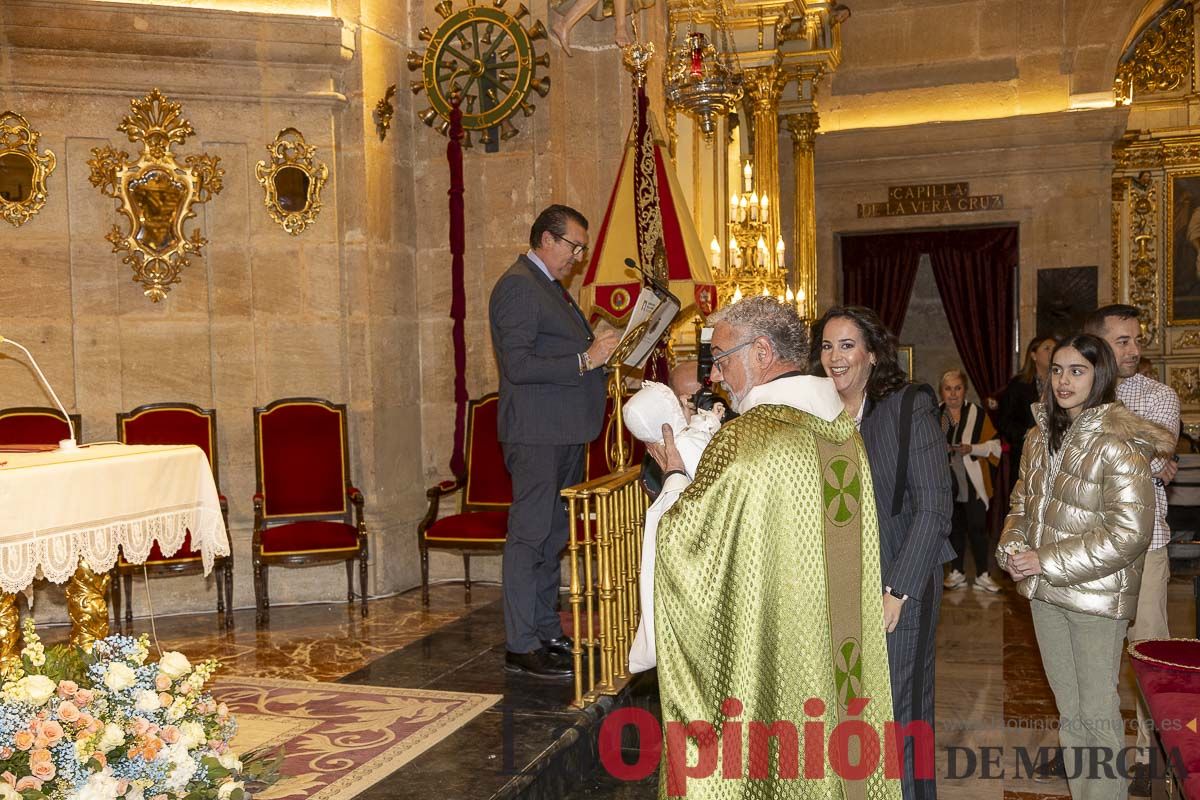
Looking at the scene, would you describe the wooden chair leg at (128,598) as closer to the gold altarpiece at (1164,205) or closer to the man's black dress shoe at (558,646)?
the man's black dress shoe at (558,646)

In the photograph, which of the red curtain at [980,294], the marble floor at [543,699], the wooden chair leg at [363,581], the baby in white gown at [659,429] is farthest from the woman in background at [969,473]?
the red curtain at [980,294]

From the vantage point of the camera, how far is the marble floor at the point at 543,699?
4270 millimetres

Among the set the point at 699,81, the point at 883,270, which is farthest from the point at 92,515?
the point at 883,270

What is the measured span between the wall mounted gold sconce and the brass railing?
11.3ft

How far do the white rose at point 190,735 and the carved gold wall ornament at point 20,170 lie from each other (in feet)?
15.7

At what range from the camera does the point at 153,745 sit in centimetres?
230

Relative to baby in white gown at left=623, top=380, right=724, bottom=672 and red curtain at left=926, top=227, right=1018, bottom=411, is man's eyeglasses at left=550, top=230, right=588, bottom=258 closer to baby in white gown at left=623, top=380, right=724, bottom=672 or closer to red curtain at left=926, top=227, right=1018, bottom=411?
baby in white gown at left=623, top=380, right=724, bottom=672

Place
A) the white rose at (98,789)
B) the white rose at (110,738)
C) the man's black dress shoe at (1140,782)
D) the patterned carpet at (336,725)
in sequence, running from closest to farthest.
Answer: the white rose at (98,789) → the white rose at (110,738) → the patterned carpet at (336,725) → the man's black dress shoe at (1140,782)

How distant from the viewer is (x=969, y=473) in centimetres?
763

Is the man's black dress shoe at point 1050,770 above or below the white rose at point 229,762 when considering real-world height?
below

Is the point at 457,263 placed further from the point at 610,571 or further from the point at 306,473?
the point at 610,571

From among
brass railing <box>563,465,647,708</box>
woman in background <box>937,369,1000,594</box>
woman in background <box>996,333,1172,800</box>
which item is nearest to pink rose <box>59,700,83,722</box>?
brass railing <box>563,465,647,708</box>

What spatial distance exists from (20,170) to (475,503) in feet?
10.5

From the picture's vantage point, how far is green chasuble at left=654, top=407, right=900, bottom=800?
2457 millimetres
